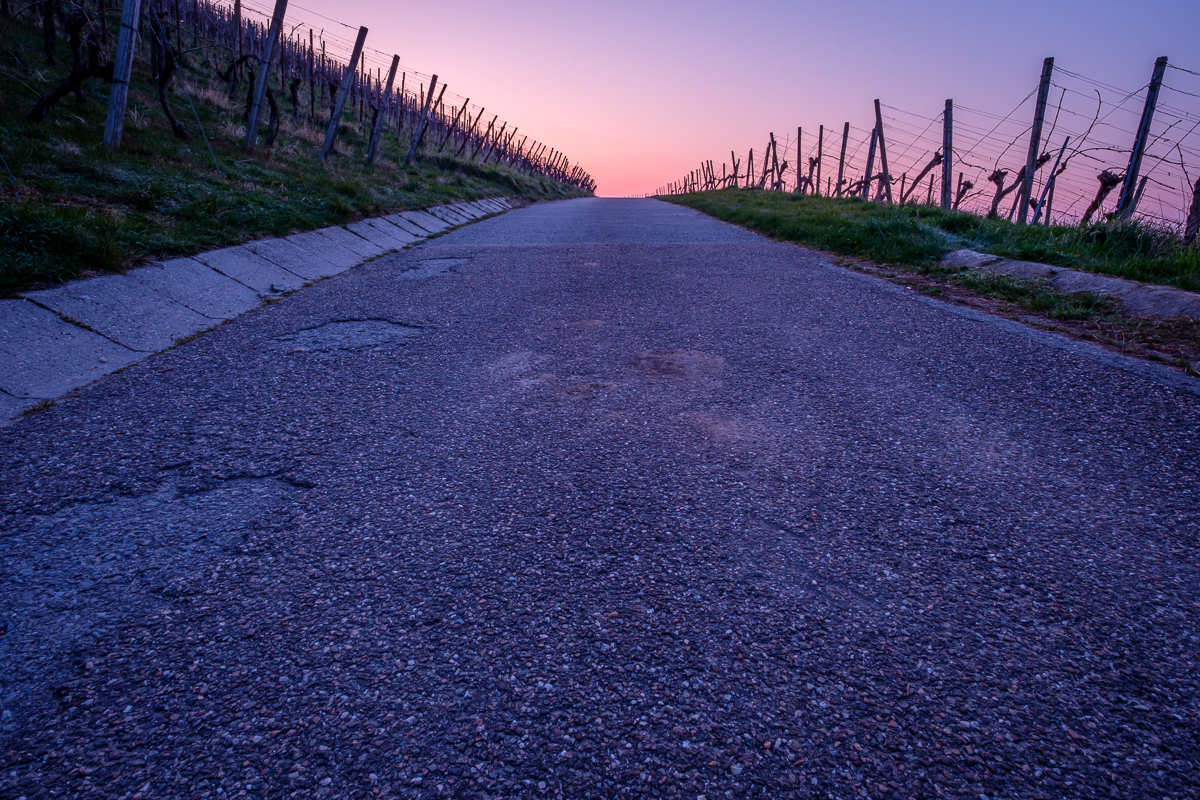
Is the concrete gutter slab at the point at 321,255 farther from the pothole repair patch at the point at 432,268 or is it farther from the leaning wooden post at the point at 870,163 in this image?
the leaning wooden post at the point at 870,163

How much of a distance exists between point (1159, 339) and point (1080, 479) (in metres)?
2.82

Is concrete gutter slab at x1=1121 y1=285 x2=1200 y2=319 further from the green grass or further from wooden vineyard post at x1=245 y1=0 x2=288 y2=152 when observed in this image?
wooden vineyard post at x1=245 y1=0 x2=288 y2=152

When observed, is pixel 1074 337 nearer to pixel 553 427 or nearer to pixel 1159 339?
pixel 1159 339

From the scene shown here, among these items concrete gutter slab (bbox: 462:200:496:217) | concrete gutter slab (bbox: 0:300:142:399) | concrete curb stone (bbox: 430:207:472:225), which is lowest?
concrete gutter slab (bbox: 0:300:142:399)

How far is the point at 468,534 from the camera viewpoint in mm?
2266

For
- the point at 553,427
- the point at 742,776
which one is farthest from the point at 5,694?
the point at 553,427

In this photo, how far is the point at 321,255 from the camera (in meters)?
7.42

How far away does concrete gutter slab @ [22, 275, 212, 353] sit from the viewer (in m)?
4.18

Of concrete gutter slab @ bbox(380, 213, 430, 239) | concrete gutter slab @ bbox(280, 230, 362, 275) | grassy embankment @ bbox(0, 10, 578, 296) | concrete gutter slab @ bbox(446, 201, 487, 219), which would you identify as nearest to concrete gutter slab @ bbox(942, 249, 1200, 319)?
concrete gutter slab @ bbox(280, 230, 362, 275)

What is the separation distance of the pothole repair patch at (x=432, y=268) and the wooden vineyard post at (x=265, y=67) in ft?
19.7

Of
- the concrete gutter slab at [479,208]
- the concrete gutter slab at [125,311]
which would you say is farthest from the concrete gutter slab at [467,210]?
the concrete gutter slab at [125,311]

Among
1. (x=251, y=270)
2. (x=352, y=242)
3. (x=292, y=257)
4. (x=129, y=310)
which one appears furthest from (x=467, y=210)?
(x=129, y=310)

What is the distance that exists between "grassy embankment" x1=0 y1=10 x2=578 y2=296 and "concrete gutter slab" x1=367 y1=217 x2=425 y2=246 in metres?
0.29

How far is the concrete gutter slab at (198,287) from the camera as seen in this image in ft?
16.6
